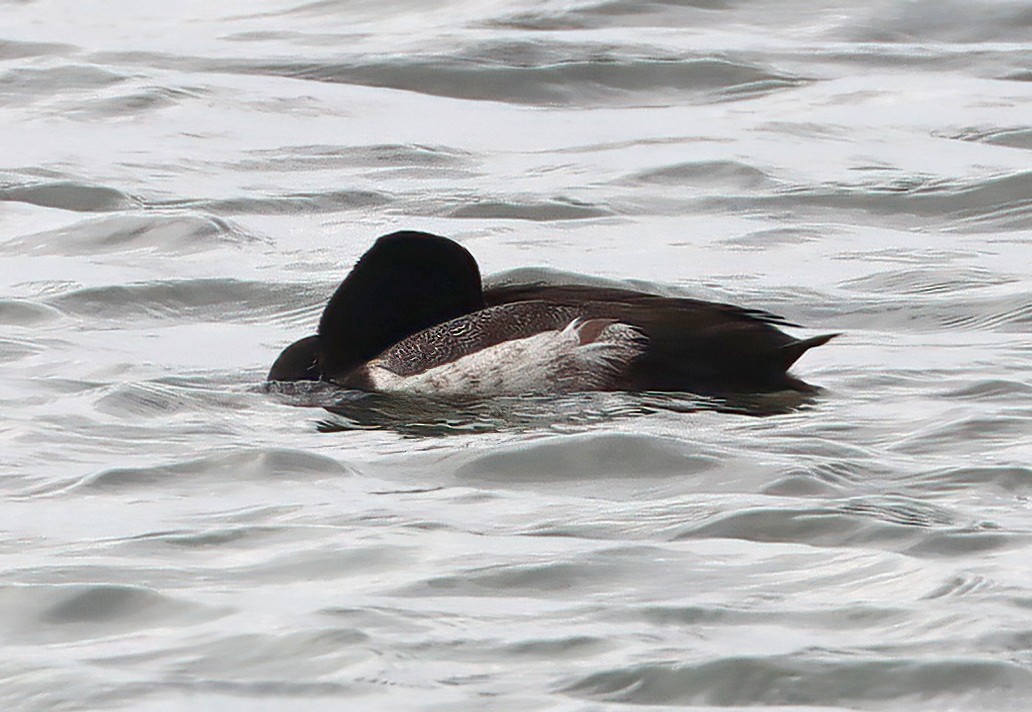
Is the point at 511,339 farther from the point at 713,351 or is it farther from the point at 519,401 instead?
the point at 713,351


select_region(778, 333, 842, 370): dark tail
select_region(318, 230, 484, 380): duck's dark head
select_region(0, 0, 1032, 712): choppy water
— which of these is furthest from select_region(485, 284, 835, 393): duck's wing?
select_region(318, 230, 484, 380): duck's dark head

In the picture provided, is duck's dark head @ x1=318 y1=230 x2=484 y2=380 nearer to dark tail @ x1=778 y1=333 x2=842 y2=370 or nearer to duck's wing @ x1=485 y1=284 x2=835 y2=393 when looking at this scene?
duck's wing @ x1=485 y1=284 x2=835 y2=393

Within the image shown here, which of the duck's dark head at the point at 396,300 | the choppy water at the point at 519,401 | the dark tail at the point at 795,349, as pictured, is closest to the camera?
the choppy water at the point at 519,401

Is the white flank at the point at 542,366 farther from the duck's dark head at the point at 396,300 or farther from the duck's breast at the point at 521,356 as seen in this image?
the duck's dark head at the point at 396,300

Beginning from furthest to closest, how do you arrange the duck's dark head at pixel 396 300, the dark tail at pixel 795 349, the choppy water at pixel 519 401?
the duck's dark head at pixel 396 300 → the dark tail at pixel 795 349 → the choppy water at pixel 519 401

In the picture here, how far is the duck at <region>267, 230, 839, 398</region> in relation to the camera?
736 cm

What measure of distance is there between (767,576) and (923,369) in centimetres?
252

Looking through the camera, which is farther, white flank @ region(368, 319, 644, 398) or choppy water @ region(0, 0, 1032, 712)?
white flank @ region(368, 319, 644, 398)

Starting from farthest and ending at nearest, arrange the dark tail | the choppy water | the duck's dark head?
the duck's dark head → the dark tail → the choppy water

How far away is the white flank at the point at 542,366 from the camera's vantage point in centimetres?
739

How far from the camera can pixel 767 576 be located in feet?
18.3

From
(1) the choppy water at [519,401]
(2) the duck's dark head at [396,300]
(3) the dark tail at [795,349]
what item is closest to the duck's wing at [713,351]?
(3) the dark tail at [795,349]

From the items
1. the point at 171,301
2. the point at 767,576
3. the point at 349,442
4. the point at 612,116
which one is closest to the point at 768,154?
the point at 612,116

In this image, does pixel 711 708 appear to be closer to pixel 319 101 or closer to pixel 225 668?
pixel 225 668
